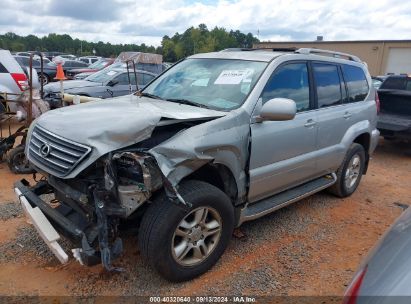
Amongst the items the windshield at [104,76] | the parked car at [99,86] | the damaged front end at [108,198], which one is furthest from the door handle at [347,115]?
the windshield at [104,76]

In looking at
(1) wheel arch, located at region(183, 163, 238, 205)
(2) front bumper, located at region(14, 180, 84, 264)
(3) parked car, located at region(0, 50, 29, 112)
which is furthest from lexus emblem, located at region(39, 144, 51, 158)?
(3) parked car, located at region(0, 50, 29, 112)

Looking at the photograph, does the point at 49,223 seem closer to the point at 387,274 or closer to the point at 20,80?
the point at 387,274

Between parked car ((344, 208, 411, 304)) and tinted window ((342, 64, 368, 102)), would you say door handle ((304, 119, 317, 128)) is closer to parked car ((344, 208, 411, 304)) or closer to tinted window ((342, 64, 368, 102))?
tinted window ((342, 64, 368, 102))

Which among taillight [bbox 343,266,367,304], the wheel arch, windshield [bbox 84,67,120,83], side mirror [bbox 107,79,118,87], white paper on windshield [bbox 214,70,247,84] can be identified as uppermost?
white paper on windshield [bbox 214,70,247,84]

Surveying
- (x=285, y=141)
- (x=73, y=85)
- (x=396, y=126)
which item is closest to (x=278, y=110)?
(x=285, y=141)

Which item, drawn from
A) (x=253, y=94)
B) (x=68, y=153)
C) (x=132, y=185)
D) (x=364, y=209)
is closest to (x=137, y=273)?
(x=132, y=185)

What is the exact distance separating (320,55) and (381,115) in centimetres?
468

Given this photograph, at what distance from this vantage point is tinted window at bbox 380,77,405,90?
30.1 ft

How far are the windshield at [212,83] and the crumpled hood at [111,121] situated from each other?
24 centimetres

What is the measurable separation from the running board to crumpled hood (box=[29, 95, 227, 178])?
102 centimetres

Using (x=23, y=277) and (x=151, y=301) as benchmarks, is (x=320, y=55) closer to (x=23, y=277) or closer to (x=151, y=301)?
(x=151, y=301)

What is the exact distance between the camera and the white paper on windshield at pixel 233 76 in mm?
3838

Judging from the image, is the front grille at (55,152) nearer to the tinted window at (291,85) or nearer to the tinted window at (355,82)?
the tinted window at (291,85)

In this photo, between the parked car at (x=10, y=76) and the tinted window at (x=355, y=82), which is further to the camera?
the parked car at (x=10, y=76)
